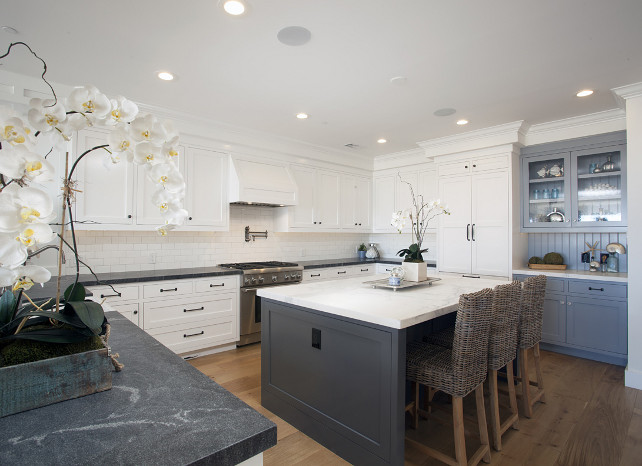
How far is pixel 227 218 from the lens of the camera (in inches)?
171

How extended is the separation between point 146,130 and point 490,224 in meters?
4.40

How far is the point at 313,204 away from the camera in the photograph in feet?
17.3

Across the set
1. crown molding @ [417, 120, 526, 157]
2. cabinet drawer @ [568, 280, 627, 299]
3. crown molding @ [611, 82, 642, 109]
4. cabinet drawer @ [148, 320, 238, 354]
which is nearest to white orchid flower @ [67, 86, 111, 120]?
cabinet drawer @ [148, 320, 238, 354]

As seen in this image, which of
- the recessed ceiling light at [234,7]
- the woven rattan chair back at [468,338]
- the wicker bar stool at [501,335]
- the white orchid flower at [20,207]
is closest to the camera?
the white orchid flower at [20,207]

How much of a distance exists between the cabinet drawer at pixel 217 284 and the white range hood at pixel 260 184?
3.07 ft

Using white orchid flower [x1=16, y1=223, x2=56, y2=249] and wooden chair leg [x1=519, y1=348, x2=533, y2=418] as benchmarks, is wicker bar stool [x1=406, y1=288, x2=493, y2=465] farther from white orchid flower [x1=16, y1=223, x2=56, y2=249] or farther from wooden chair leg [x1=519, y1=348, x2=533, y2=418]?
white orchid flower [x1=16, y1=223, x2=56, y2=249]

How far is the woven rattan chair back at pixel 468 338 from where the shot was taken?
190cm

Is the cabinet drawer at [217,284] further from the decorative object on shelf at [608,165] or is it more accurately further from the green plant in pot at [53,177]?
the decorative object on shelf at [608,165]

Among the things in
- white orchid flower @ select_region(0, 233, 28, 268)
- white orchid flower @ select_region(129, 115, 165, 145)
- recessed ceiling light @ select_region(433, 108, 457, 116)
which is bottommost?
white orchid flower @ select_region(0, 233, 28, 268)

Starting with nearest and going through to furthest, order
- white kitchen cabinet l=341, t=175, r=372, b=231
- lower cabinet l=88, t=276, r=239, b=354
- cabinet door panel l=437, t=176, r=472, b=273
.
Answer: lower cabinet l=88, t=276, r=239, b=354 → cabinet door panel l=437, t=176, r=472, b=273 → white kitchen cabinet l=341, t=175, r=372, b=231

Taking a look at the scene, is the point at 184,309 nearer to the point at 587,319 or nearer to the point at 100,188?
the point at 100,188

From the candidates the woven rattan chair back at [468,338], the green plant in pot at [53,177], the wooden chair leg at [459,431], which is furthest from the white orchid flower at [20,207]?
the wooden chair leg at [459,431]

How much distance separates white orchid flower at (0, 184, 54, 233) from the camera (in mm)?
595

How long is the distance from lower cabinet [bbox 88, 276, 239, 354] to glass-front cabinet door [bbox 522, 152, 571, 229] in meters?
3.64
